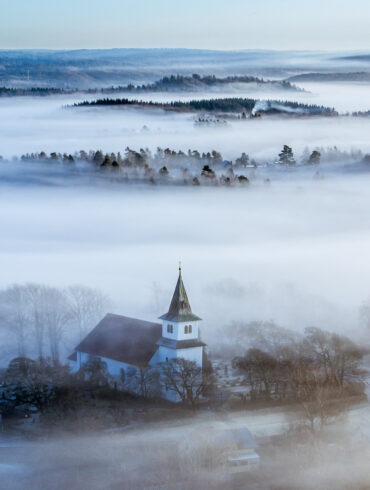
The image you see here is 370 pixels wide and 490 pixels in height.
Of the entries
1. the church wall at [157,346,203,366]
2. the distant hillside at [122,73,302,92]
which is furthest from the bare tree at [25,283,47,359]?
the distant hillside at [122,73,302,92]

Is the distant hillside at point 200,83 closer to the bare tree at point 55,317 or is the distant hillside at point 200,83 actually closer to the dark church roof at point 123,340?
the bare tree at point 55,317

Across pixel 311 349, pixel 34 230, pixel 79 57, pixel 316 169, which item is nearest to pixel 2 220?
pixel 34 230

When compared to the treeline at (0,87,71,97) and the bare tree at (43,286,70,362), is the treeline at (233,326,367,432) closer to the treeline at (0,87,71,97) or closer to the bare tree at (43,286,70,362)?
the bare tree at (43,286,70,362)

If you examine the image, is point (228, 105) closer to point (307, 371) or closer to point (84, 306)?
point (84, 306)

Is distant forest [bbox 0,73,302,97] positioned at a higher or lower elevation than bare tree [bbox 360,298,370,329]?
higher

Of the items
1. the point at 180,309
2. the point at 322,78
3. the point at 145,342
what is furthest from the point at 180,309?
the point at 322,78
